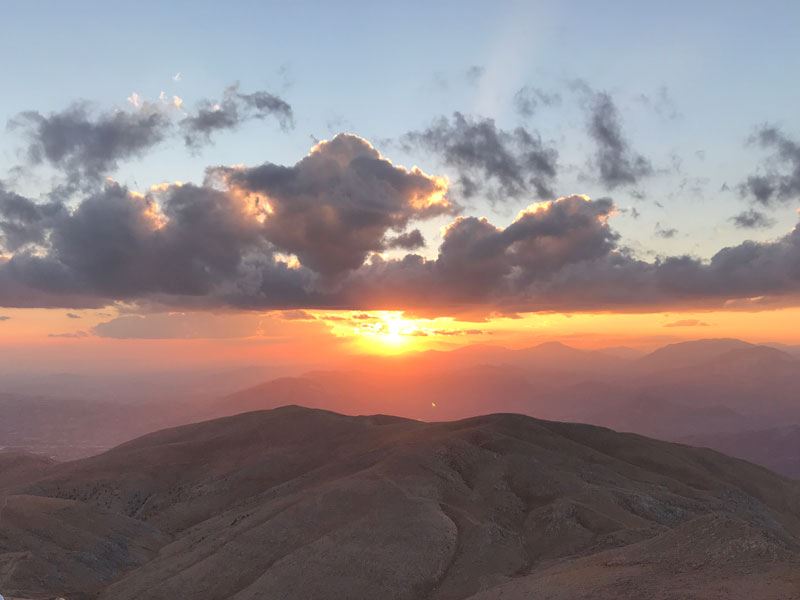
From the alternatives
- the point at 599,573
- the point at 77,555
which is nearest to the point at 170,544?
the point at 77,555

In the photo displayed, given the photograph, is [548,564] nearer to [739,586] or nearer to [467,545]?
[467,545]

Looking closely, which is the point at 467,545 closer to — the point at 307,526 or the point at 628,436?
the point at 307,526

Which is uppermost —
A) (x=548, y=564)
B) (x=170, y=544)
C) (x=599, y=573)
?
(x=599, y=573)

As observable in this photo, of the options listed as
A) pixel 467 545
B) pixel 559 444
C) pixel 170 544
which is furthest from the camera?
pixel 559 444

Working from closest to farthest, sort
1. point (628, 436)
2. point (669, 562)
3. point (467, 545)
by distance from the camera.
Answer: point (669, 562) → point (467, 545) → point (628, 436)

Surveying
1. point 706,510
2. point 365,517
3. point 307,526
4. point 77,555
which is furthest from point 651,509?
point 77,555

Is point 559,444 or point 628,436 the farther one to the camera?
point 628,436

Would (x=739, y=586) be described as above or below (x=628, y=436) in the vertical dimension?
above
